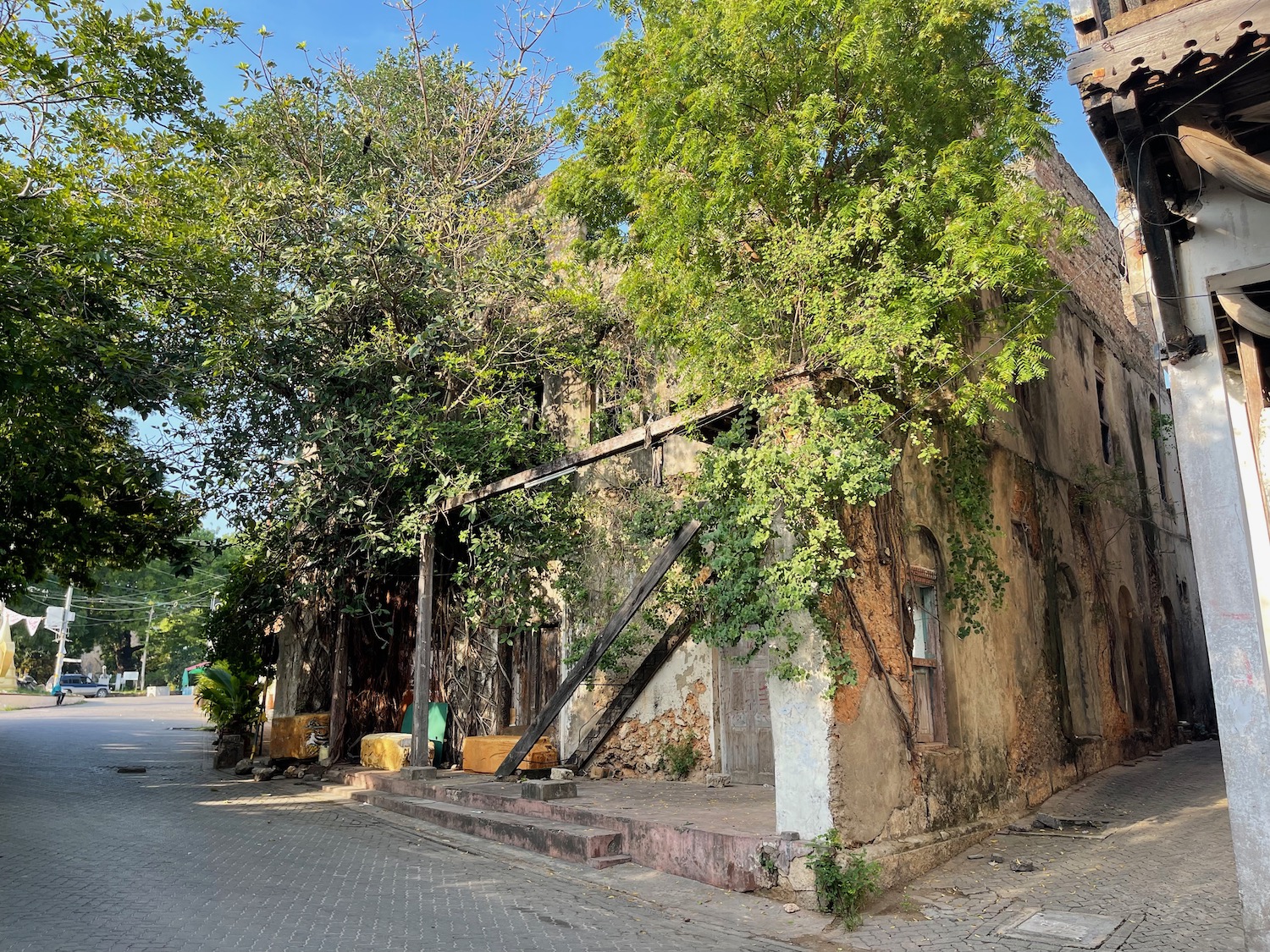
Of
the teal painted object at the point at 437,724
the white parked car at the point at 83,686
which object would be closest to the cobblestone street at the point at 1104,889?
the teal painted object at the point at 437,724

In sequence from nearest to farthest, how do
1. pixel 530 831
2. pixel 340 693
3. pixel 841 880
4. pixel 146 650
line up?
pixel 841 880 → pixel 530 831 → pixel 340 693 → pixel 146 650

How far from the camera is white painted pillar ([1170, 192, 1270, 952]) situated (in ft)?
16.3

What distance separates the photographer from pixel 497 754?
36.8 feet

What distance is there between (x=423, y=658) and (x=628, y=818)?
422cm

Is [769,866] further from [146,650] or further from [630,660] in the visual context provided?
[146,650]

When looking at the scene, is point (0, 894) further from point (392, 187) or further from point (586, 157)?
point (392, 187)

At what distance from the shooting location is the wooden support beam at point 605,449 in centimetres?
759

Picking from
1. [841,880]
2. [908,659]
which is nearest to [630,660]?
[908,659]

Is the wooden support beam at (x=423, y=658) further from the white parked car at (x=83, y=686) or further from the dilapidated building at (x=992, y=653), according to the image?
the white parked car at (x=83, y=686)

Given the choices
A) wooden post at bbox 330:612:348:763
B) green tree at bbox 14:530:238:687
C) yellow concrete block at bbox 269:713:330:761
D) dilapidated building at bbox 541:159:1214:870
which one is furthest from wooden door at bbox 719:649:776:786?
green tree at bbox 14:530:238:687

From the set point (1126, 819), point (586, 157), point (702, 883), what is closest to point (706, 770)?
point (702, 883)

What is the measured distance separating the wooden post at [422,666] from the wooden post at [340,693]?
10.2ft

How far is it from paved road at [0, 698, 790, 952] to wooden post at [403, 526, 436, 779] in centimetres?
99

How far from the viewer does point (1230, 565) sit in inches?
205
